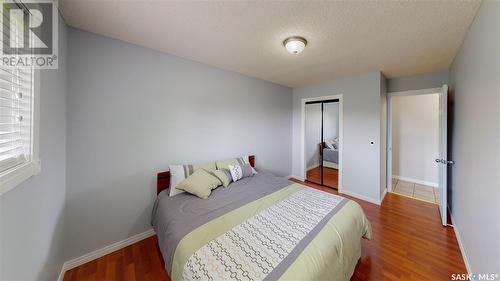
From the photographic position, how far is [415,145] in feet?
14.0

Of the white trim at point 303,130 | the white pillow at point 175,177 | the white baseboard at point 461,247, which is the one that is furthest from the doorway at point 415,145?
the white pillow at point 175,177

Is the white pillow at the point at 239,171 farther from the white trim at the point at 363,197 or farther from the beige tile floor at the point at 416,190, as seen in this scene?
the beige tile floor at the point at 416,190

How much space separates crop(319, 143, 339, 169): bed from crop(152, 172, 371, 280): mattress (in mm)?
2127

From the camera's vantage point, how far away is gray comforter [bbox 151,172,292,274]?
147 cm

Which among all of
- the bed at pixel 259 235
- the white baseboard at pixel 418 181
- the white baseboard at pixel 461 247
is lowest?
the white baseboard at pixel 461 247

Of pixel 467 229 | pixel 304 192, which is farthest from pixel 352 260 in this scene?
pixel 467 229

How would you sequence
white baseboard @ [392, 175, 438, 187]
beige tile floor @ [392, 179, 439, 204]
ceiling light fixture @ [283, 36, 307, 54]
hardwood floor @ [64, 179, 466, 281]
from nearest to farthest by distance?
hardwood floor @ [64, 179, 466, 281] → ceiling light fixture @ [283, 36, 307, 54] → beige tile floor @ [392, 179, 439, 204] → white baseboard @ [392, 175, 438, 187]

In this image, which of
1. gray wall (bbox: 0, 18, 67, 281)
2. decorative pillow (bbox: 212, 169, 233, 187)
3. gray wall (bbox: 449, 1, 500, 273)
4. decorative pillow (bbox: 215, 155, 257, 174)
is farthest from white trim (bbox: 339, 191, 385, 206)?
gray wall (bbox: 0, 18, 67, 281)

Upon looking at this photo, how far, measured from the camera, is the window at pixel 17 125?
2.75 ft

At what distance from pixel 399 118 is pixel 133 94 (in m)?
5.65

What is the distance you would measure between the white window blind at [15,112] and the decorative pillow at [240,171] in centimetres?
194

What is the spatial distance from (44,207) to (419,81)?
520cm

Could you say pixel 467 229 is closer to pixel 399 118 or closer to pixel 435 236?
pixel 435 236

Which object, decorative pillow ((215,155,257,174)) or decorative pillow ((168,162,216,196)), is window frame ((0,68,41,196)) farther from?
decorative pillow ((215,155,257,174))
